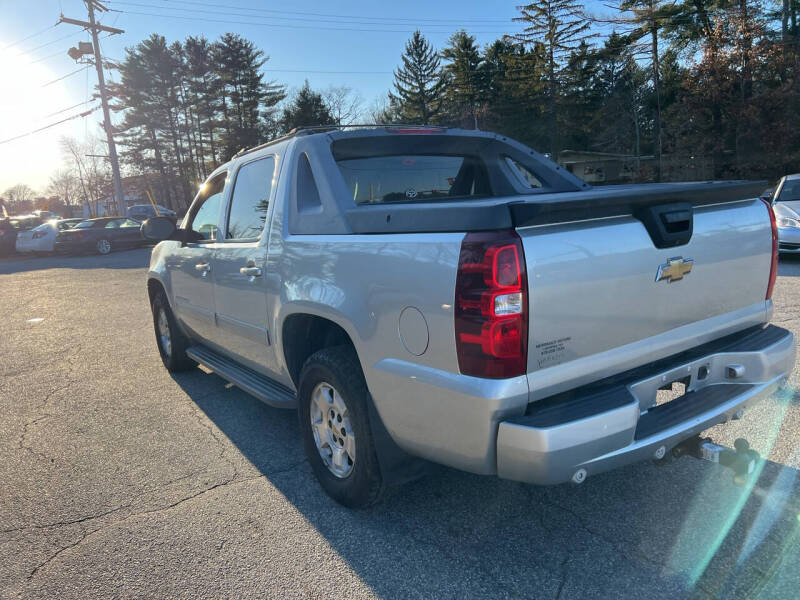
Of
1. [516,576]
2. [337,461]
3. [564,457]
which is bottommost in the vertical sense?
[516,576]

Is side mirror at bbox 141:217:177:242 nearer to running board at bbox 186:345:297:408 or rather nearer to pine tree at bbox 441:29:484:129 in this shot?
running board at bbox 186:345:297:408

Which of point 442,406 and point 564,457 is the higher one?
point 442,406

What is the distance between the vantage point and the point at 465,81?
51969 mm

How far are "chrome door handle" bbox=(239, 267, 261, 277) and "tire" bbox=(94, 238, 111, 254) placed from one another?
21342 mm

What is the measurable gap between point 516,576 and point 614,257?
4.50 feet

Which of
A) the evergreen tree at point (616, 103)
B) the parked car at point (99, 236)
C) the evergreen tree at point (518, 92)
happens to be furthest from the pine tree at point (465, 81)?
the parked car at point (99, 236)

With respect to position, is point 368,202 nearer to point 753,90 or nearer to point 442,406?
point 442,406

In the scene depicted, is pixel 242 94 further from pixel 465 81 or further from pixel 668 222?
pixel 668 222

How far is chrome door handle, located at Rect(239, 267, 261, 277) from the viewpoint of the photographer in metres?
3.40

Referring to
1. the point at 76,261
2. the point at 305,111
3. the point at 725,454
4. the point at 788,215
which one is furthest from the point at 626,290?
the point at 305,111

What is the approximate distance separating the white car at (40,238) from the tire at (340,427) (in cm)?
2297

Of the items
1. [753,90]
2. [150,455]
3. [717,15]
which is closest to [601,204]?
[150,455]

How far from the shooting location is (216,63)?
165 feet

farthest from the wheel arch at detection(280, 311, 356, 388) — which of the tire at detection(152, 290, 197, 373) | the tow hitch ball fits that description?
the tire at detection(152, 290, 197, 373)
